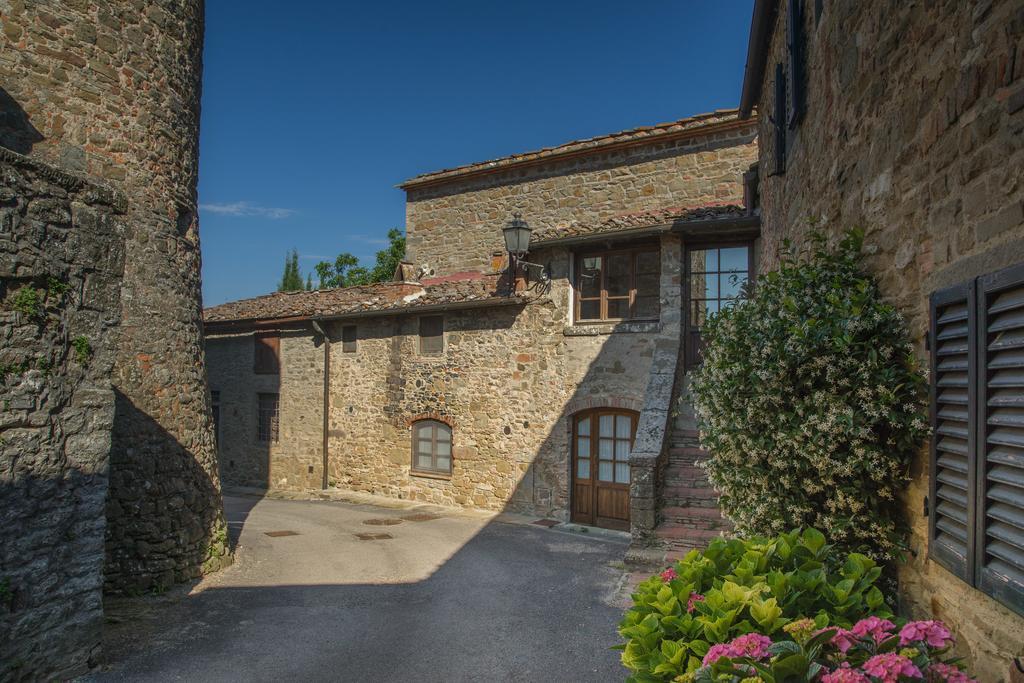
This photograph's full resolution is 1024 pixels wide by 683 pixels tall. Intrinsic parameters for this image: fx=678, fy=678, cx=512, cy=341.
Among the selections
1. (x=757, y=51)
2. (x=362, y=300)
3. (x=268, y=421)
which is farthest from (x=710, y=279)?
(x=268, y=421)

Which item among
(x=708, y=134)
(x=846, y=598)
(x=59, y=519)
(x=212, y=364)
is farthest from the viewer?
(x=212, y=364)

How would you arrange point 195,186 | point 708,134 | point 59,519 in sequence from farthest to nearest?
1. point 708,134
2. point 195,186
3. point 59,519

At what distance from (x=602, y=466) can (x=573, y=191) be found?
22.6 ft

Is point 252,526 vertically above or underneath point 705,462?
underneath

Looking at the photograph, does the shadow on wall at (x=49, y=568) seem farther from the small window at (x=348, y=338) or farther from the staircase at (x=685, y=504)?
the small window at (x=348, y=338)

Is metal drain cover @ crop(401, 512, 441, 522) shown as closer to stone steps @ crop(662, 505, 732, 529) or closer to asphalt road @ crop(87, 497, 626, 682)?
asphalt road @ crop(87, 497, 626, 682)

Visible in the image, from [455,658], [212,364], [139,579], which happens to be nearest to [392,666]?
[455,658]

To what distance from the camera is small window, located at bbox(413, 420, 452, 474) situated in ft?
43.2

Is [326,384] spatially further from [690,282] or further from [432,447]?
[690,282]

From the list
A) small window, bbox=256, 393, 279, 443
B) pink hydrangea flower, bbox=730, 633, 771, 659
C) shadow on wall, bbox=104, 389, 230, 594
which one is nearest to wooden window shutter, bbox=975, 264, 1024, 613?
pink hydrangea flower, bbox=730, 633, 771, 659

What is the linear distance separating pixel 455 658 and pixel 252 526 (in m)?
6.48

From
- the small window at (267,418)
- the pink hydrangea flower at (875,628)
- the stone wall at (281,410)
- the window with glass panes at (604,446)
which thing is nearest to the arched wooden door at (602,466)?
the window with glass panes at (604,446)

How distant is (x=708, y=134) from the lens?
44.7 ft

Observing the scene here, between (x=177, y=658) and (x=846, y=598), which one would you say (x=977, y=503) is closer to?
(x=846, y=598)
